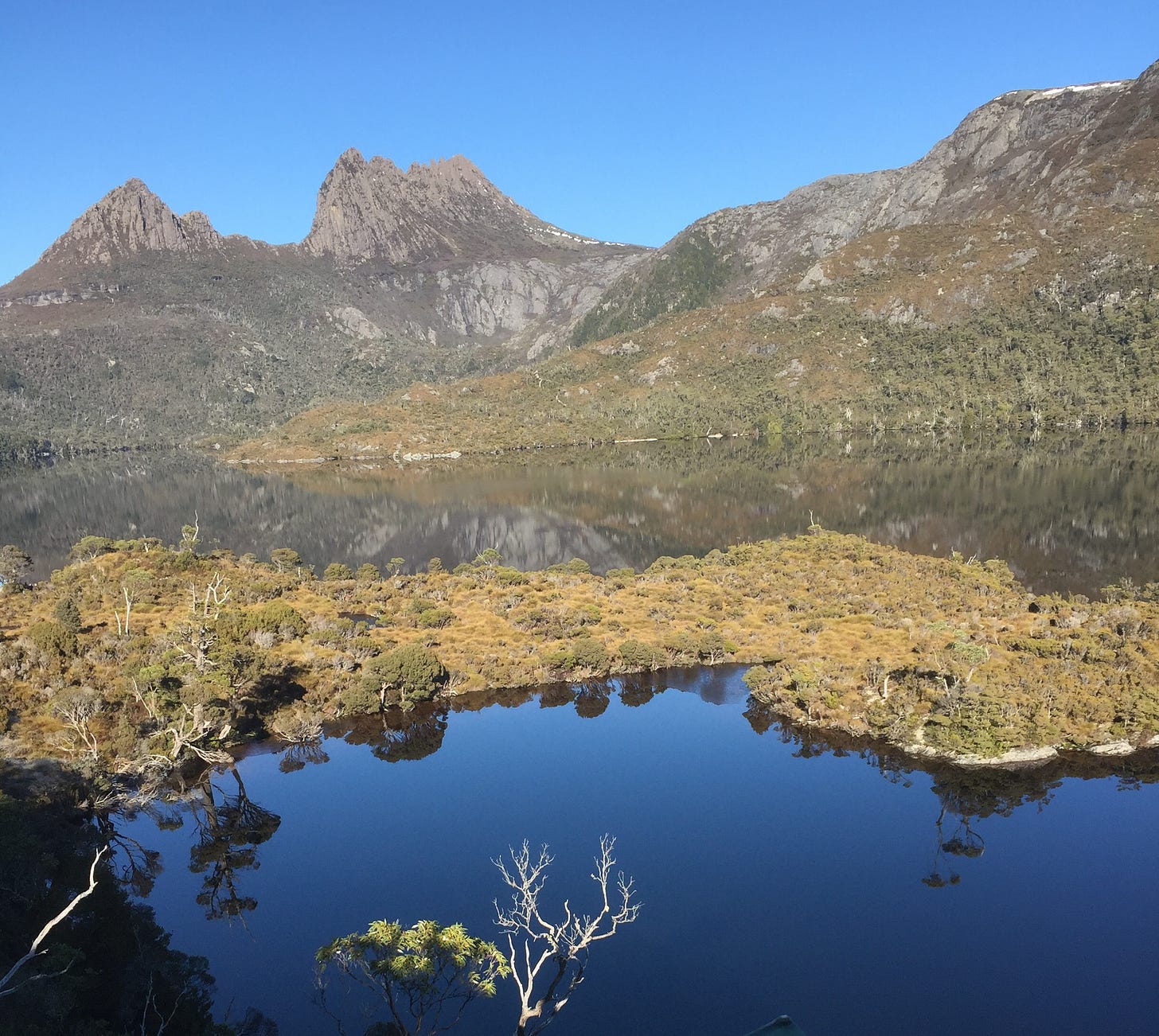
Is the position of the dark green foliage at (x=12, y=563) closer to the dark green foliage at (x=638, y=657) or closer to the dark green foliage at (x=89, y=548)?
the dark green foliage at (x=89, y=548)

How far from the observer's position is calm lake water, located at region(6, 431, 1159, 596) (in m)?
96.4

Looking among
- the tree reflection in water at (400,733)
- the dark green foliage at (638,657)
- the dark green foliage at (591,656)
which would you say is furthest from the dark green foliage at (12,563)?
the dark green foliage at (638,657)

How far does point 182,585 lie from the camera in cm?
7025

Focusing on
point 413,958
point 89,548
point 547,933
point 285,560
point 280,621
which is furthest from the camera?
point 285,560

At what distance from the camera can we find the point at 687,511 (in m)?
128

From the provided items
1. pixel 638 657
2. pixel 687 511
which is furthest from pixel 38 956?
pixel 687 511

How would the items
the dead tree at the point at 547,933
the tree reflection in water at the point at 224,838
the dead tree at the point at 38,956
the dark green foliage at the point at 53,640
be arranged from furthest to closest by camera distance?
the dark green foliage at the point at 53,640
the tree reflection in water at the point at 224,838
the dead tree at the point at 547,933
the dead tree at the point at 38,956

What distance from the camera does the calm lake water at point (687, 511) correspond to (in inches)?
3794

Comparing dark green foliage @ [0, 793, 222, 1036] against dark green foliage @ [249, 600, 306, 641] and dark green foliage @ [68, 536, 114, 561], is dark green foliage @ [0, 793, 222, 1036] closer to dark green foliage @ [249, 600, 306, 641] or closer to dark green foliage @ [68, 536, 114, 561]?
dark green foliage @ [249, 600, 306, 641]

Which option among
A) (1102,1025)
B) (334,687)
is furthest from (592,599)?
(1102,1025)

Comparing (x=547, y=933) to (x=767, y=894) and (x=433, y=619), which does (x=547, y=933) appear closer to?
(x=767, y=894)

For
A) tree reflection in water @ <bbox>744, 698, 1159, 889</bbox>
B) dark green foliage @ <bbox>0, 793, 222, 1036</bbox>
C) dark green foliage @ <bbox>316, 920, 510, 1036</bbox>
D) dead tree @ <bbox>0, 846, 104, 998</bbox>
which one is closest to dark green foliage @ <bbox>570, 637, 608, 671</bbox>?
tree reflection in water @ <bbox>744, 698, 1159, 889</bbox>

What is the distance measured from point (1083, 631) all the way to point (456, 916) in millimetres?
48104

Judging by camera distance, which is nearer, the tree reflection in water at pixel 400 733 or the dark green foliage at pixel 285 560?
the tree reflection in water at pixel 400 733
